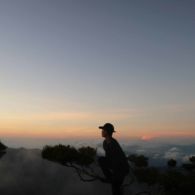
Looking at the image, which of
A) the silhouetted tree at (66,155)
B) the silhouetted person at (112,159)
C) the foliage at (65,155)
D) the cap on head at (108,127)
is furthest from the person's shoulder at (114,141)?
the foliage at (65,155)

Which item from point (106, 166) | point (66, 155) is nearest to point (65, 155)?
point (66, 155)

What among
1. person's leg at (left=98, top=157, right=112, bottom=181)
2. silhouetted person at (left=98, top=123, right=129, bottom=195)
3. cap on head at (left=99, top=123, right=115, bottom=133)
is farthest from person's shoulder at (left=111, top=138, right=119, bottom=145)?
person's leg at (left=98, top=157, right=112, bottom=181)

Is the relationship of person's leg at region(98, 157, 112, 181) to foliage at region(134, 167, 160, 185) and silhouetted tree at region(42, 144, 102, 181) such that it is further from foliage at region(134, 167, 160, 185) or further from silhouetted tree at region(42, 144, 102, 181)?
foliage at region(134, 167, 160, 185)

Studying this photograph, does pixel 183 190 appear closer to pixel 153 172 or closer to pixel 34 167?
pixel 153 172

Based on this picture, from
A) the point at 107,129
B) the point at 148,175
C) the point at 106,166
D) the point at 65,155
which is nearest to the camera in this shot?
the point at 107,129

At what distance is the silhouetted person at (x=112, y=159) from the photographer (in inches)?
574

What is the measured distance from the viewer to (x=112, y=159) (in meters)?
14.7

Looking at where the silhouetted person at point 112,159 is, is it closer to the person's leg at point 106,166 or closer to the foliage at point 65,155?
the person's leg at point 106,166

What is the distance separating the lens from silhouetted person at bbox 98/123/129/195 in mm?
14586

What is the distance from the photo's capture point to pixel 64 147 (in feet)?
70.3

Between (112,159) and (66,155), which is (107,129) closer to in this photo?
Answer: (112,159)

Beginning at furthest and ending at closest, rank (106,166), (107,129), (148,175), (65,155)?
1. (148,175)
2. (65,155)
3. (106,166)
4. (107,129)

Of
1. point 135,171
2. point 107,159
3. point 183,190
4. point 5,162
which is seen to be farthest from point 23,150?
point 107,159

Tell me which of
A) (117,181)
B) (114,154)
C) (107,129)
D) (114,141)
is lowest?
(117,181)
